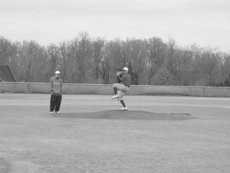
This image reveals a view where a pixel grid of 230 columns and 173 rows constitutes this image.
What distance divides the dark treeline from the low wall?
49.7 m

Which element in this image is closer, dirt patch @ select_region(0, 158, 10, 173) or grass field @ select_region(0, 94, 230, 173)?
dirt patch @ select_region(0, 158, 10, 173)

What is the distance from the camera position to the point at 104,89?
143ft

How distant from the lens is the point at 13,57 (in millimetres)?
100312

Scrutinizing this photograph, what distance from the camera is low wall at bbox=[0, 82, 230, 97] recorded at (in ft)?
140

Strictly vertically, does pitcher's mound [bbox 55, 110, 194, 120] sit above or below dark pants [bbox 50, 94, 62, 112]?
below

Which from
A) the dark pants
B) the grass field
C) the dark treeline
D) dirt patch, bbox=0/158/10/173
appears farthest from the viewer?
the dark treeline

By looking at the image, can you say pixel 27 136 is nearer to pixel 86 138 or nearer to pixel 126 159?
pixel 86 138

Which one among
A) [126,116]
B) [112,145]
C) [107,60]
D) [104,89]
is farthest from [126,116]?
[107,60]

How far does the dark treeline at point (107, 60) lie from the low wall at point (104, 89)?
163ft

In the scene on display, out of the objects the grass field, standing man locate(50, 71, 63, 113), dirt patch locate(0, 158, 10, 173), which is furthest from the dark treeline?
dirt patch locate(0, 158, 10, 173)

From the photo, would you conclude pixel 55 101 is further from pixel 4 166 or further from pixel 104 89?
pixel 104 89

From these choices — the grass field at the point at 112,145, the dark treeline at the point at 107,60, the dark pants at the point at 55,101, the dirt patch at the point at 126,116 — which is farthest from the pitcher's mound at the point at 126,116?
the dark treeline at the point at 107,60

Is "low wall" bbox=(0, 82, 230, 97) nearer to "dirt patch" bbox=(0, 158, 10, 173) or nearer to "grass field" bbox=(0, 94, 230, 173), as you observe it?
"grass field" bbox=(0, 94, 230, 173)

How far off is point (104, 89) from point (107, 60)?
56.4m
